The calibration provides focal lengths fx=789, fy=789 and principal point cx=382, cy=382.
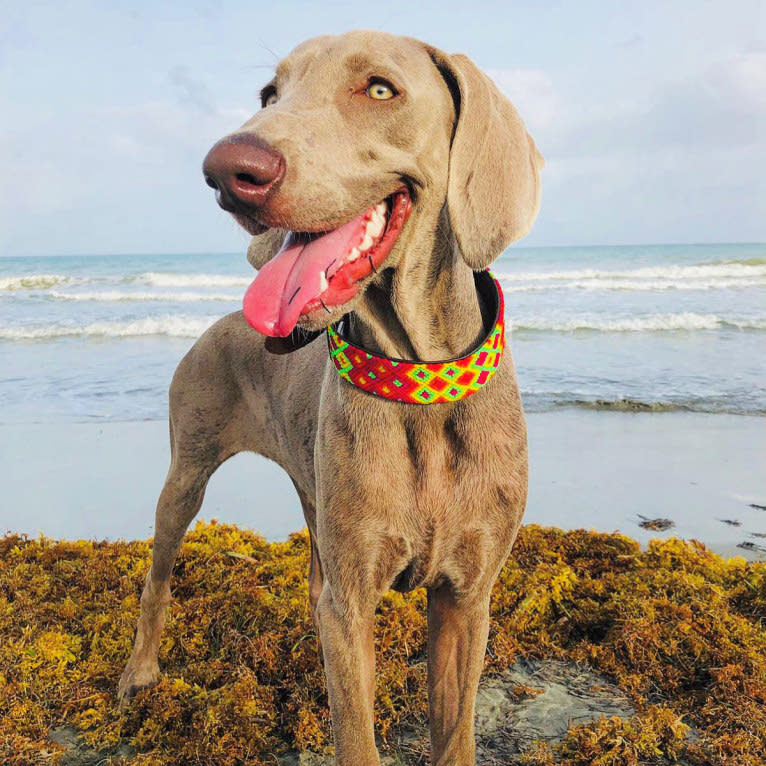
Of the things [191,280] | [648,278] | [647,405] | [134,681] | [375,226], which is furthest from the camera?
[191,280]

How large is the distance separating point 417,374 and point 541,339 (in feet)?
31.9

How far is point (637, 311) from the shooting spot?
14617 millimetres

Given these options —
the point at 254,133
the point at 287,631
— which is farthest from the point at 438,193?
the point at 287,631

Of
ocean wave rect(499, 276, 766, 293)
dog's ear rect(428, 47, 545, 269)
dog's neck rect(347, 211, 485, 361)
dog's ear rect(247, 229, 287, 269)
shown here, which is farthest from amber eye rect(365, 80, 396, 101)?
ocean wave rect(499, 276, 766, 293)

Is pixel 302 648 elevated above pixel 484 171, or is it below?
below

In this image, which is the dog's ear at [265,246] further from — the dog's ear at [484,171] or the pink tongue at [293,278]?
the dog's ear at [484,171]

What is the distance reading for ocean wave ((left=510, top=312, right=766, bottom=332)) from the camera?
12.4 metres

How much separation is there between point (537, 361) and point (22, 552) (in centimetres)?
682

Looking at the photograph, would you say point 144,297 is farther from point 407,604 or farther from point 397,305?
point 397,305

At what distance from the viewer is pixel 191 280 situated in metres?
23.4

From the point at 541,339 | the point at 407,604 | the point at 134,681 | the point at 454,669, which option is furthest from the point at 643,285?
the point at 454,669

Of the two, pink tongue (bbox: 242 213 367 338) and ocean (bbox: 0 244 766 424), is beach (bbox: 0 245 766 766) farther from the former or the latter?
pink tongue (bbox: 242 213 367 338)

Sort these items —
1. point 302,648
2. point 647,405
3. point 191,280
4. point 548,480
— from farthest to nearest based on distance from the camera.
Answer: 1. point 191,280
2. point 647,405
3. point 548,480
4. point 302,648

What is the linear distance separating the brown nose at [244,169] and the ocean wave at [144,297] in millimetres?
16572
